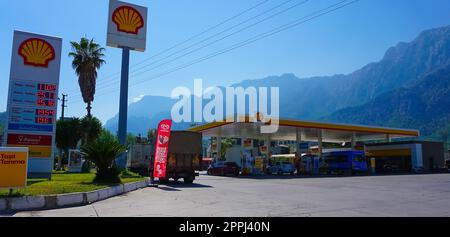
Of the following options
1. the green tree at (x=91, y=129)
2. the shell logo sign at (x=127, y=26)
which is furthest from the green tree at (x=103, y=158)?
the green tree at (x=91, y=129)

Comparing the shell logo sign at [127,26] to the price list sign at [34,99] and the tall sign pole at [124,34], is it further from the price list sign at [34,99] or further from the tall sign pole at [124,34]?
the price list sign at [34,99]

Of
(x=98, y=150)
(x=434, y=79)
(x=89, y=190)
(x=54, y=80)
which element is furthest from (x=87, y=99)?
(x=434, y=79)

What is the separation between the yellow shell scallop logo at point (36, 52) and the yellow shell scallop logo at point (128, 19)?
37.5ft

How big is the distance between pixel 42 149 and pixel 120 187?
6982 millimetres

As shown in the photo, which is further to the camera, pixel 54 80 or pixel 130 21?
pixel 130 21

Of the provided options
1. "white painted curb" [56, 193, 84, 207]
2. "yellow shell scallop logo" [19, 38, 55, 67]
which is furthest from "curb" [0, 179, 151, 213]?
"yellow shell scallop logo" [19, 38, 55, 67]

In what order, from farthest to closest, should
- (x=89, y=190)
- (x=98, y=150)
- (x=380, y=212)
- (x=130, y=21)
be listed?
(x=130, y=21), (x=98, y=150), (x=89, y=190), (x=380, y=212)

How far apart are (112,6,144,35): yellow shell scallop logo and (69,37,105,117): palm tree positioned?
37.8 feet

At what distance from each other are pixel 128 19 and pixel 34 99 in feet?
47.6

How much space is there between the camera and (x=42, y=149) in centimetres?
2173

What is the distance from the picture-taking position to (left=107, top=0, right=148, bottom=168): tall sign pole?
33.0 metres

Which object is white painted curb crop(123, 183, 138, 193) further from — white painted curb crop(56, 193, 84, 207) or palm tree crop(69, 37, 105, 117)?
palm tree crop(69, 37, 105, 117)
